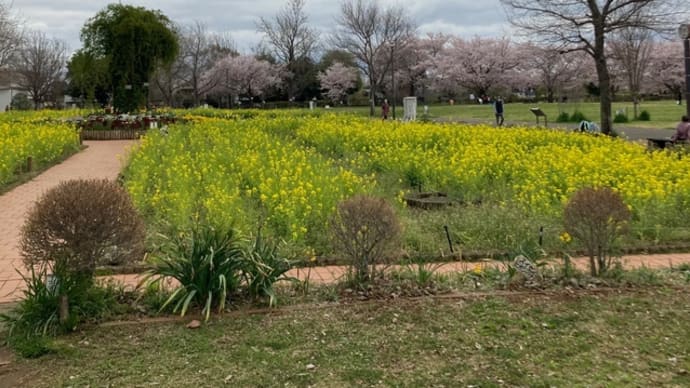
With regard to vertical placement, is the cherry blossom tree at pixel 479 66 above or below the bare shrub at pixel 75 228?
above

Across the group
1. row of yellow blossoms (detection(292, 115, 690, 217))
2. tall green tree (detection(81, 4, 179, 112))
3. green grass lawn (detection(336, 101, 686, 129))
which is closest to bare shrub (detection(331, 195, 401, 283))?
row of yellow blossoms (detection(292, 115, 690, 217))

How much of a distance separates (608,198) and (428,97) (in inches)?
2879

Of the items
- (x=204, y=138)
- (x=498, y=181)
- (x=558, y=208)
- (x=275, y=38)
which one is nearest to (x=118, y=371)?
(x=558, y=208)

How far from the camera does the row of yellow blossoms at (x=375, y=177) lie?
23.9ft

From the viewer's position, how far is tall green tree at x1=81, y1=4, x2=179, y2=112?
1425 inches

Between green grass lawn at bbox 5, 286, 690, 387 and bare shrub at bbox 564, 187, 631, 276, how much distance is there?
534 mm

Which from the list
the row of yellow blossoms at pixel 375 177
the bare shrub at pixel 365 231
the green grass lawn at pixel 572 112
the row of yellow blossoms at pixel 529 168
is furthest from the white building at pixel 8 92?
the bare shrub at pixel 365 231

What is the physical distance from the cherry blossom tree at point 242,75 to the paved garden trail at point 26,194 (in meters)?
51.4

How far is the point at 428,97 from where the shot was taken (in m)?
76.7

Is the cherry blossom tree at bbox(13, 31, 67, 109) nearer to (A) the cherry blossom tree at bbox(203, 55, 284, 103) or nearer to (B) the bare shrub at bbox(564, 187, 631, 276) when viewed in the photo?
(A) the cherry blossom tree at bbox(203, 55, 284, 103)

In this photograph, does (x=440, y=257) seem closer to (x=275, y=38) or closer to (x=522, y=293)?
(x=522, y=293)

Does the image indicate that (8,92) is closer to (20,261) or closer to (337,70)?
(337,70)

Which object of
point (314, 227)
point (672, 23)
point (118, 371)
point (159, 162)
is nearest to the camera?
point (118, 371)

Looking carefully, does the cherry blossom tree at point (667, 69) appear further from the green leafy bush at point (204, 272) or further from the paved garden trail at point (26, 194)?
the green leafy bush at point (204, 272)
